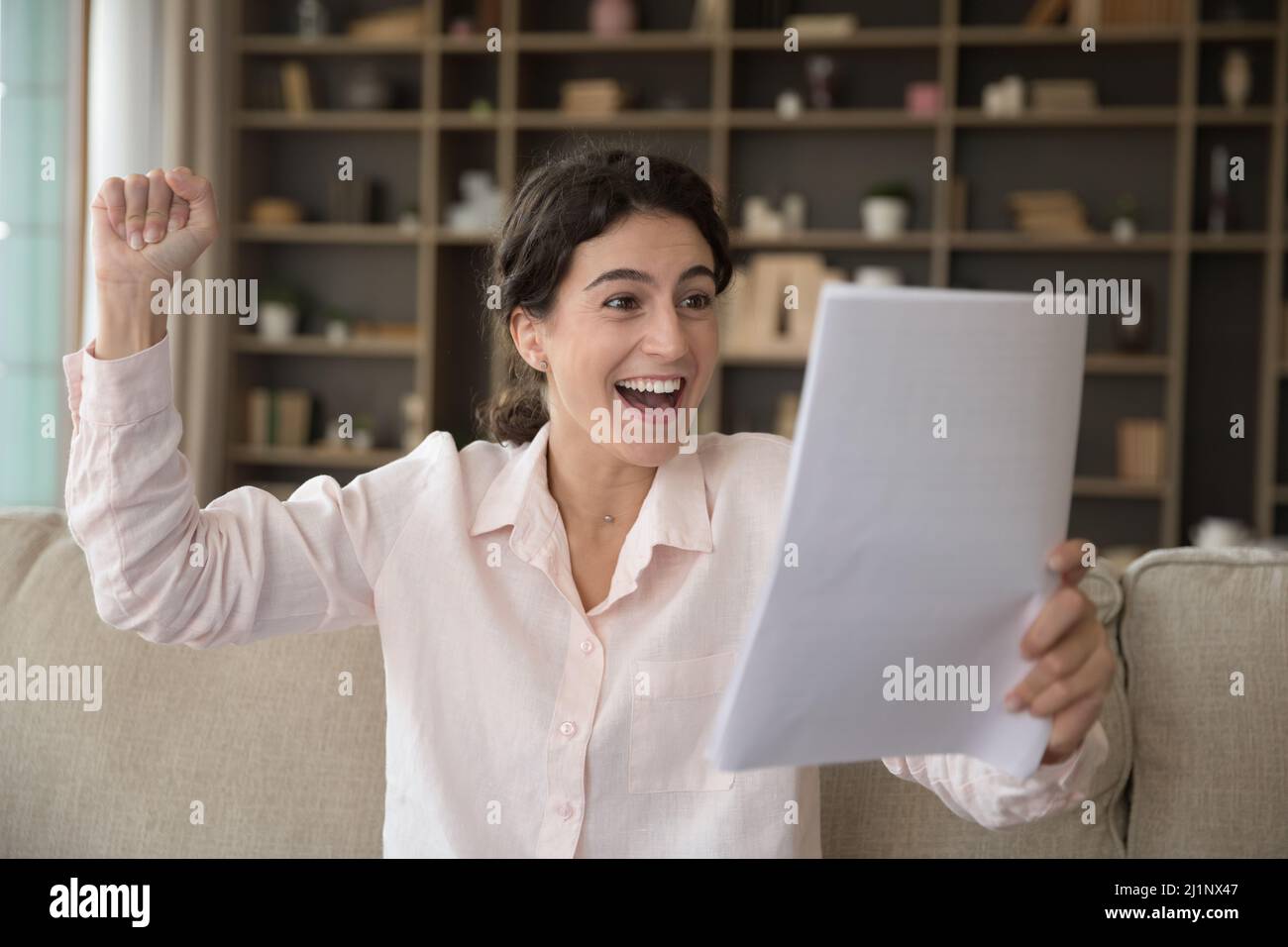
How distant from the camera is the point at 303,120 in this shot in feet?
15.5

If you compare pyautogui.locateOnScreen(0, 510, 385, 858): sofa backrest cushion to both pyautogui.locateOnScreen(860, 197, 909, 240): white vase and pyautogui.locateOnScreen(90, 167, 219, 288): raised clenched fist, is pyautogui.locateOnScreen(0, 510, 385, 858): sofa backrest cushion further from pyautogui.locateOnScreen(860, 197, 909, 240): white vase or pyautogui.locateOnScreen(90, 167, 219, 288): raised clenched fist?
pyautogui.locateOnScreen(860, 197, 909, 240): white vase

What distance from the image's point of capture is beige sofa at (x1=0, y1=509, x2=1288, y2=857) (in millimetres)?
1404

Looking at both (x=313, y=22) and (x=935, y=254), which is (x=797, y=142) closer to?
(x=935, y=254)

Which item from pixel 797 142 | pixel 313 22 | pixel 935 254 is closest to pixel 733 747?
pixel 935 254

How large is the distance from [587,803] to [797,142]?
3831 mm

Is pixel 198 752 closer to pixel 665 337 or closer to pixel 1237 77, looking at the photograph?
pixel 665 337

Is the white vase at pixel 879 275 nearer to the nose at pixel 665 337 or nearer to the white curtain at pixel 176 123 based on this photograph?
the white curtain at pixel 176 123

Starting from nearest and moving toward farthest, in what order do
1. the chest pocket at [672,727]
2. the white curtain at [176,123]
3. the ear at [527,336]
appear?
the chest pocket at [672,727], the ear at [527,336], the white curtain at [176,123]

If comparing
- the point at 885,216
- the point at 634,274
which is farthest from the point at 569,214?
the point at 885,216

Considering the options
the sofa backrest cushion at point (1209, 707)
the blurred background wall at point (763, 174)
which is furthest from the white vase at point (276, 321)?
Answer: the sofa backrest cushion at point (1209, 707)

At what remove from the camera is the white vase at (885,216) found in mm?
4473

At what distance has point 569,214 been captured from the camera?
144cm

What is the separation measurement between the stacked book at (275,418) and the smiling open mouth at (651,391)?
12.0 feet

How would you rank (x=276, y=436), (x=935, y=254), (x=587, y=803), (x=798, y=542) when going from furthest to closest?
(x=276, y=436)
(x=935, y=254)
(x=587, y=803)
(x=798, y=542)
